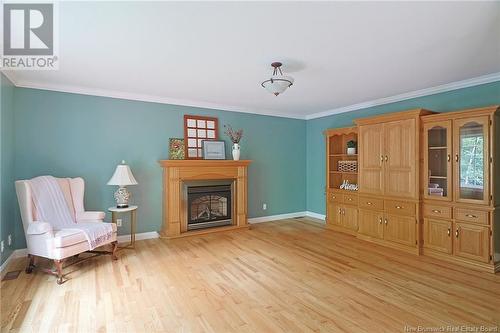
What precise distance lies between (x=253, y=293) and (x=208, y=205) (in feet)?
8.48

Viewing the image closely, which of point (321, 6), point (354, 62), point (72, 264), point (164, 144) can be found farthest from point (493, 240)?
point (72, 264)

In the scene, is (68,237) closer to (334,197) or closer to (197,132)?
(197,132)

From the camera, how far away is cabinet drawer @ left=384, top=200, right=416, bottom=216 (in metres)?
3.91

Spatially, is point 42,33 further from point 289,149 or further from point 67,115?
point 289,149

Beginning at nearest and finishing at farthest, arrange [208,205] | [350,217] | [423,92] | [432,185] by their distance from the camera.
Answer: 1. [432,185]
2. [423,92]
3. [350,217]
4. [208,205]

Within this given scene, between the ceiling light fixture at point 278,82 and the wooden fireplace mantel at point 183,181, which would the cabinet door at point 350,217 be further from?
the ceiling light fixture at point 278,82

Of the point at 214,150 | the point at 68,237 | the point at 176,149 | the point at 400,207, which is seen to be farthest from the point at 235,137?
the point at 68,237

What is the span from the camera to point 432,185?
Result: 381cm

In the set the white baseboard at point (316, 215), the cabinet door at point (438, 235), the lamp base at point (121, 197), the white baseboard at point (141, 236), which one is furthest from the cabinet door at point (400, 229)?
the lamp base at point (121, 197)

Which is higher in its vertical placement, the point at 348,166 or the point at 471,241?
the point at 348,166

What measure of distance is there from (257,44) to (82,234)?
289 cm

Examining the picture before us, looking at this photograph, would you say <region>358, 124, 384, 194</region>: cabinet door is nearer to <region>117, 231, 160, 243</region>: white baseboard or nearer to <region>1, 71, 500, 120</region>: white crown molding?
<region>1, 71, 500, 120</region>: white crown molding

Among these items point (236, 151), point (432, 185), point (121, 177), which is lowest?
point (432, 185)

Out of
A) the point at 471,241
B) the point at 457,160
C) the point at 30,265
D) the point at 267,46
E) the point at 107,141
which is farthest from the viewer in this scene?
the point at 107,141
